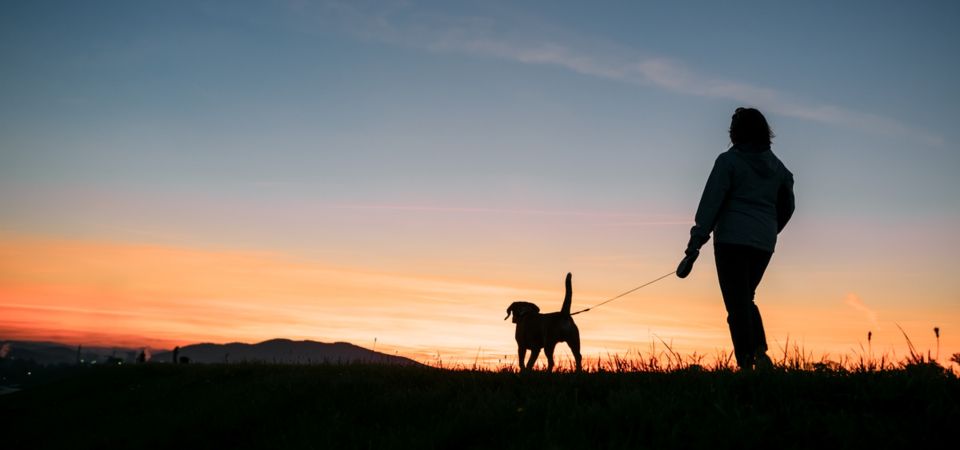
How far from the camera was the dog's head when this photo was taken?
13867 millimetres

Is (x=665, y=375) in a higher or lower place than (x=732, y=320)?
lower

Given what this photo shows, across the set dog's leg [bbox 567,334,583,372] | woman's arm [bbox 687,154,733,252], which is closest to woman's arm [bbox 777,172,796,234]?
woman's arm [bbox 687,154,733,252]

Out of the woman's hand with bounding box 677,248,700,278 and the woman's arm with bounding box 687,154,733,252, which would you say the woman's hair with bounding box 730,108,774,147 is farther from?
the woman's hand with bounding box 677,248,700,278

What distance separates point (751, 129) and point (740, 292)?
195 centimetres

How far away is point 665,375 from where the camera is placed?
7309 mm

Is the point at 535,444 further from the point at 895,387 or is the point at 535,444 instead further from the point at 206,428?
the point at 206,428

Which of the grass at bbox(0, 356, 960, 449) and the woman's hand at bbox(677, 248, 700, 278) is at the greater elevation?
the woman's hand at bbox(677, 248, 700, 278)

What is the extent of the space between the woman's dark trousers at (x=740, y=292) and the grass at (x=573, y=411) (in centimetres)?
45

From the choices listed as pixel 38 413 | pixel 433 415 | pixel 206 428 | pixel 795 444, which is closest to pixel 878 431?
pixel 795 444

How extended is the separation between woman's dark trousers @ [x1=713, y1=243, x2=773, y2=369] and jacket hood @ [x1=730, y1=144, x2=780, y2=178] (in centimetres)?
94

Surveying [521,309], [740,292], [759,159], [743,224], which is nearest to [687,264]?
[740,292]

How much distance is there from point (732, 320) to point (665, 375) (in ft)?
3.59

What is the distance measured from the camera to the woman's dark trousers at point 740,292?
7.58 meters

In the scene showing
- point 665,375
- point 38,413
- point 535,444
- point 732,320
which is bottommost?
point 38,413
